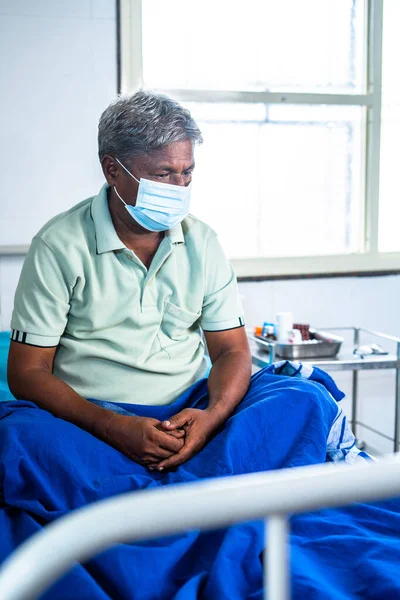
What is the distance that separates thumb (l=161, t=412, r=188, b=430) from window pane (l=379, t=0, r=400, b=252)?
2137 mm

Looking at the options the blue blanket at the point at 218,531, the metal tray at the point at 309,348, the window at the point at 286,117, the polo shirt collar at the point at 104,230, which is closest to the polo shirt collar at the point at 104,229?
the polo shirt collar at the point at 104,230

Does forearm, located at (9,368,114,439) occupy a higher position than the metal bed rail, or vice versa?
the metal bed rail

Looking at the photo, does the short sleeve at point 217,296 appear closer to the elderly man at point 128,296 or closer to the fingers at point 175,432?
the elderly man at point 128,296

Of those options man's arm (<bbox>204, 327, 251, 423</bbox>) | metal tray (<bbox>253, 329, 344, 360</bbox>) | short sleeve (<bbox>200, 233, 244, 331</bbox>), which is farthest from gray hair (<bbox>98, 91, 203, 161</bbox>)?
metal tray (<bbox>253, 329, 344, 360</bbox>)

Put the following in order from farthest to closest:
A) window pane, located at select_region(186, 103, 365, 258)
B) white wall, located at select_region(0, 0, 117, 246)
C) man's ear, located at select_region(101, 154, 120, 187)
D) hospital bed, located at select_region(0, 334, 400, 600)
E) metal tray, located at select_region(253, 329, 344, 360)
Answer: window pane, located at select_region(186, 103, 365, 258), white wall, located at select_region(0, 0, 117, 246), metal tray, located at select_region(253, 329, 344, 360), man's ear, located at select_region(101, 154, 120, 187), hospital bed, located at select_region(0, 334, 400, 600)

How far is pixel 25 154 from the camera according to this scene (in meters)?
3.02

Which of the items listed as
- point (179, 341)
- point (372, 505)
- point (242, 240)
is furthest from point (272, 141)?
point (372, 505)

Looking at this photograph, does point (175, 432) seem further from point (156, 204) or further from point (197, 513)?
point (197, 513)

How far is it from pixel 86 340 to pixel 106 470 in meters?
0.42

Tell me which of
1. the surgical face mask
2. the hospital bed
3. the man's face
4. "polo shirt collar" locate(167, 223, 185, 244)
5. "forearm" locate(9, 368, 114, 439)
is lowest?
"forearm" locate(9, 368, 114, 439)

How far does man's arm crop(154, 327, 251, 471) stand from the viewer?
1.65m

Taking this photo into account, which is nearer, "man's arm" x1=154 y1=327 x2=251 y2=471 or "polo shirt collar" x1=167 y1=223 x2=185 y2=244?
"man's arm" x1=154 y1=327 x2=251 y2=471

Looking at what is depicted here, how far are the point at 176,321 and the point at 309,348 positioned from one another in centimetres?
106

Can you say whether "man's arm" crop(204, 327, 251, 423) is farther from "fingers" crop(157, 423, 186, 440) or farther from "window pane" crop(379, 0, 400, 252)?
"window pane" crop(379, 0, 400, 252)
